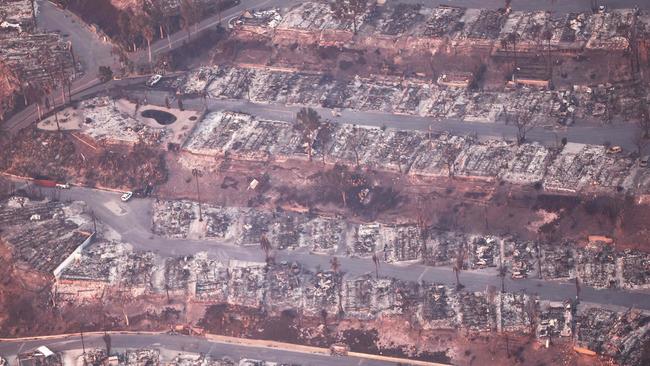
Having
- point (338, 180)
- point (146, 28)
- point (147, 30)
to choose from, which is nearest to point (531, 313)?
point (338, 180)

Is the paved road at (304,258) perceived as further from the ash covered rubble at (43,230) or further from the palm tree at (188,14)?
the palm tree at (188,14)

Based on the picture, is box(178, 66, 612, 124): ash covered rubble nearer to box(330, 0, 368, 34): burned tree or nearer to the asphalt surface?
the asphalt surface

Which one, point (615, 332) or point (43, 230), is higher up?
point (43, 230)

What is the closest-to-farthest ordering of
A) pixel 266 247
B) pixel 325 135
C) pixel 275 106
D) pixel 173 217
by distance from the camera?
1. pixel 266 247
2. pixel 173 217
3. pixel 325 135
4. pixel 275 106

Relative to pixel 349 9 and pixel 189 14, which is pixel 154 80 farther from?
pixel 349 9

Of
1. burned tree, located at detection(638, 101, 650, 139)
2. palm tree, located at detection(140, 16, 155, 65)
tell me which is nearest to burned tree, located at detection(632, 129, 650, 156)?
burned tree, located at detection(638, 101, 650, 139)

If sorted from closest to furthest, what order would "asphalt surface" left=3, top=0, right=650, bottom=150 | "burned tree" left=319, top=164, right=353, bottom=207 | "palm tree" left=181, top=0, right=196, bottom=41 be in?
"burned tree" left=319, top=164, right=353, bottom=207 → "asphalt surface" left=3, top=0, right=650, bottom=150 → "palm tree" left=181, top=0, right=196, bottom=41

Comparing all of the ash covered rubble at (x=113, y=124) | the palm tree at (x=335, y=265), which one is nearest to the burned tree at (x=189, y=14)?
the ash covered rubble at (x=113, y=124)
